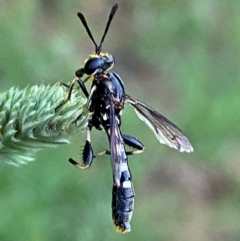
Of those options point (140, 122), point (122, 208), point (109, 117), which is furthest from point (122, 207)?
point (140, 122)

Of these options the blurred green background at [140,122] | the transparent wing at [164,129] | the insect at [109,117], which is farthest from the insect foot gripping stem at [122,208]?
the blurred green background at [140,122]

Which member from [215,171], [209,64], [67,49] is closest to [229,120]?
[215,171]

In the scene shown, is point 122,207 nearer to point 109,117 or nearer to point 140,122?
point 109,117

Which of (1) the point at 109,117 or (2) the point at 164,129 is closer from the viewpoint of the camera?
(1) the point at 109,117

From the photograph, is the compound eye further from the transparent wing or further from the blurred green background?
the blurred green background

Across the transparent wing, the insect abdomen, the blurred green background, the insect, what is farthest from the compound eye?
the blurred green background

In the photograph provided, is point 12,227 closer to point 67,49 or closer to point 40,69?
point 40,69
